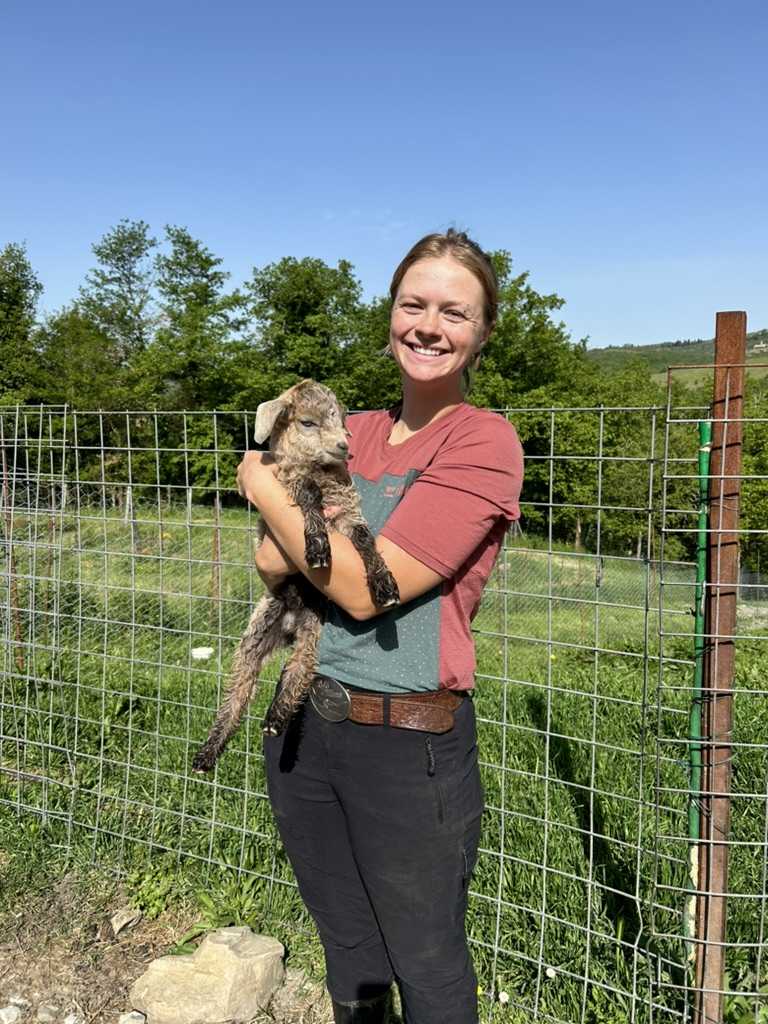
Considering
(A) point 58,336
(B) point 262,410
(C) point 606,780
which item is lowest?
(C) point 606,780

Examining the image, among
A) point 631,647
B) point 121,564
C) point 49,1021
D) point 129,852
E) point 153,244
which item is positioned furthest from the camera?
point 153,244

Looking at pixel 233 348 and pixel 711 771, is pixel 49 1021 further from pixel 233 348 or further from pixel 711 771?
pixel 233 348

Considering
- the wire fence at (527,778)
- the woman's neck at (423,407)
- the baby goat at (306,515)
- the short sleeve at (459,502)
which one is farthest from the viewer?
the wire fence at (527,778)

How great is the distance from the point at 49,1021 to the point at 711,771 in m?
2.72

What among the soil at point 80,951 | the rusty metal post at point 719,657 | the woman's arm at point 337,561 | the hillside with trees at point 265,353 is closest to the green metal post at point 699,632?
the rusty metal post at point 719,657

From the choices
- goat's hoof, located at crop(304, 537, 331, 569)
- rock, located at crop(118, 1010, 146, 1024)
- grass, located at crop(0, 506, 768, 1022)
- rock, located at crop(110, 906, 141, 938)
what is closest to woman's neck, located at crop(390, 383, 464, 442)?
goat's hoof, located at crop(304, 537, 331, 569)

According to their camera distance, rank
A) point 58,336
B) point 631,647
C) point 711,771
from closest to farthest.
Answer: point 711,771 < point 631,647 < point 58,336

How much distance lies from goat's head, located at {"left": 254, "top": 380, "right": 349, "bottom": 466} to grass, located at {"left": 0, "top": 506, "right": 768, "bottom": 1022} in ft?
2.46

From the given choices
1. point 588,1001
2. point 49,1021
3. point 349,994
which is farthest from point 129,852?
point 588,1001

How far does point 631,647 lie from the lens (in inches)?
309

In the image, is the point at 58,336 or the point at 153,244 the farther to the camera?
the point at 153,244

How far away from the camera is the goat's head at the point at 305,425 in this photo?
95.3 inches

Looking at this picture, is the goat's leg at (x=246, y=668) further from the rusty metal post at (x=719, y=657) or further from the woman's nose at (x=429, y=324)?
the rusty metal post at (x=719, y=657)

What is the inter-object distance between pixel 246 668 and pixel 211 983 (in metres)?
1.28
